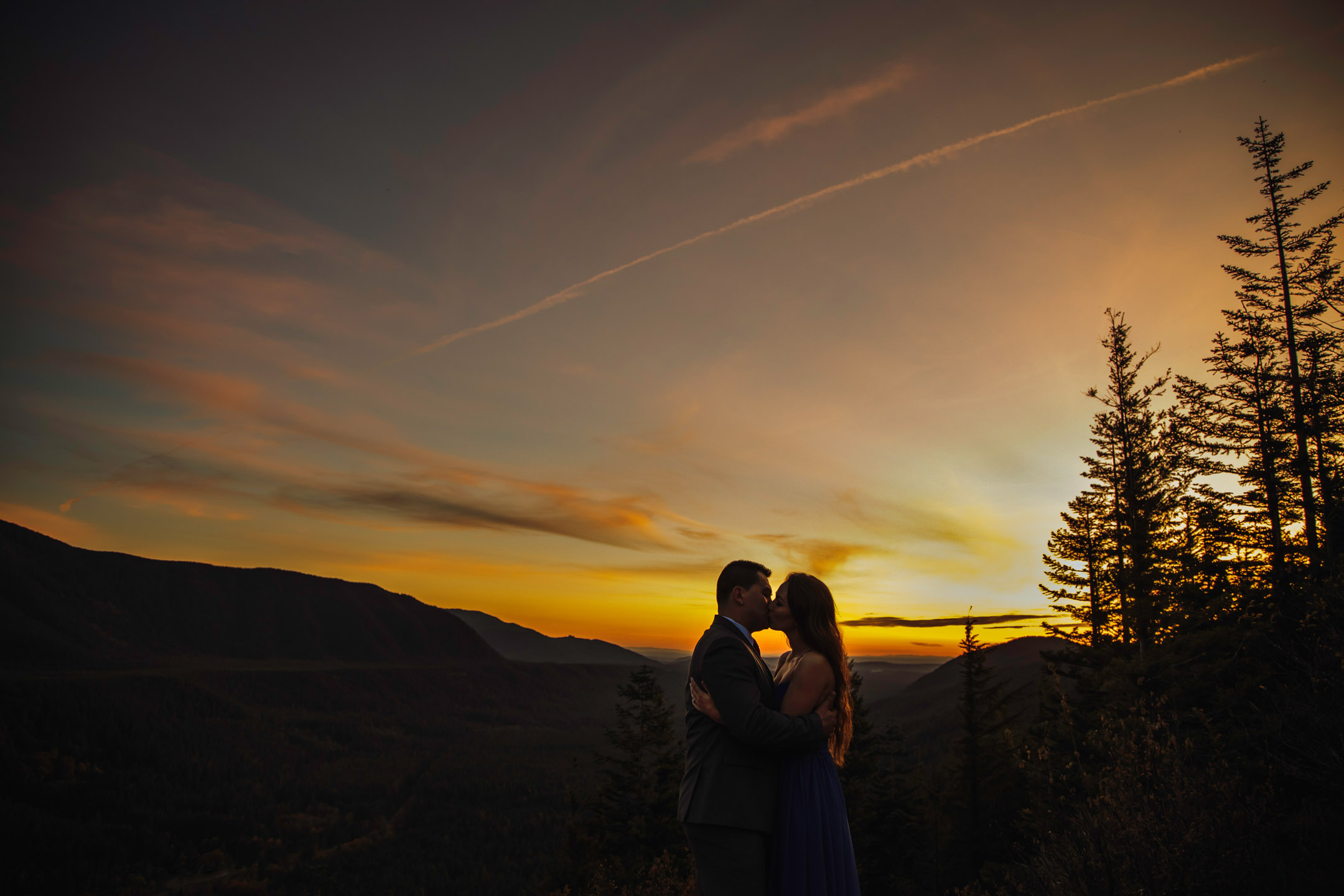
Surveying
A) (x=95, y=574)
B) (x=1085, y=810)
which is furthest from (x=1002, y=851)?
(x=95, y=574)

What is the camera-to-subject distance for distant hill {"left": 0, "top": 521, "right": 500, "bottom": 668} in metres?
93.8

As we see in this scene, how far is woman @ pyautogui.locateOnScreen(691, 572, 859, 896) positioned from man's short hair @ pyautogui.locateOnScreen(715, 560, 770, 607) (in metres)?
0.22

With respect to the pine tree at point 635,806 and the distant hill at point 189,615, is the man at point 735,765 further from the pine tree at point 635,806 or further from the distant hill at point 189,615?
the distant hill at point 189,615

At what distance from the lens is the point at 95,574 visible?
114 meters

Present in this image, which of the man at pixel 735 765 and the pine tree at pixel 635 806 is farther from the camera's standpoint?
the pine tree at pixel 635 806

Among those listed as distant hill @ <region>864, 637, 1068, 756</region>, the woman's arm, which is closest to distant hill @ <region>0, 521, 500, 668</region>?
distant hill @ <region>864, 637, 1068, 756</region>

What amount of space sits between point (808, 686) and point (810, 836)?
74 cm

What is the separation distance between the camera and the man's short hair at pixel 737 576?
3.67m

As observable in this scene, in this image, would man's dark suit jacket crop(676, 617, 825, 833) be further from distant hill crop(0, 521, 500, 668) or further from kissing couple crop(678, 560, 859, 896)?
distant hill crop(0, 521, 500, 668)

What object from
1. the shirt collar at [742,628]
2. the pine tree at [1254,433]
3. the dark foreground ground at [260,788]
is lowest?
the dark foreground ground at [260,788]

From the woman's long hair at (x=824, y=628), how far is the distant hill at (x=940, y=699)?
75.4 metres

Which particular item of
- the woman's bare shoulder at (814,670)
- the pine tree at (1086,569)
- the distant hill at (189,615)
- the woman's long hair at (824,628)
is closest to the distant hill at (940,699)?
Result: the pine tree at (1086,569)

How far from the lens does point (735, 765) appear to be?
329cm

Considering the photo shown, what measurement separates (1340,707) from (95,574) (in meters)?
157
